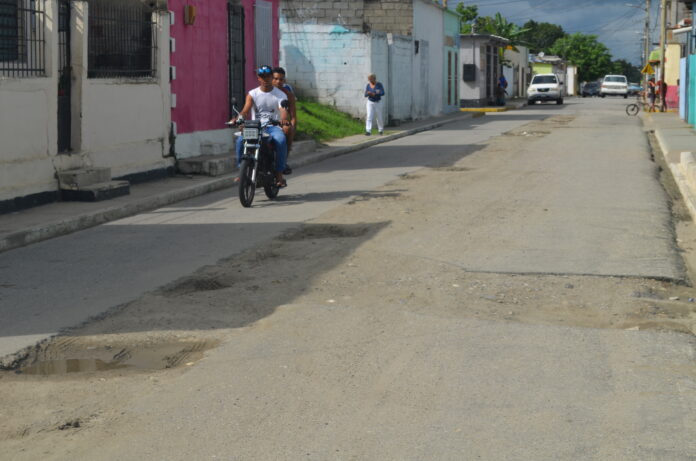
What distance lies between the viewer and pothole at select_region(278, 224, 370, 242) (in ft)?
36.0

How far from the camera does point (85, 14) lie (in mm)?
14453

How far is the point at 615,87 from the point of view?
87188 mm

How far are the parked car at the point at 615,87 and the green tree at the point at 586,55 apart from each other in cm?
5057

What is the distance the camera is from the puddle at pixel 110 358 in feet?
20.3

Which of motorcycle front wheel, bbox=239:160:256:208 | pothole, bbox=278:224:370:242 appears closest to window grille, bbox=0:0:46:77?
motorcycle front wheel, bbox=239:160:256:208

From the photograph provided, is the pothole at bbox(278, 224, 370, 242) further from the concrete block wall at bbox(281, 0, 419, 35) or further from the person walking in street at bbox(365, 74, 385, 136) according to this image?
the concrete block wall at bbox(281, 0, 419, 35)

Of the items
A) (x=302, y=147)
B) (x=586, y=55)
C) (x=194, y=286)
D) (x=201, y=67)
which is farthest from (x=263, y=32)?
(x=586, y=55)

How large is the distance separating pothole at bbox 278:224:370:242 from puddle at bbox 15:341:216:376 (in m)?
4.27

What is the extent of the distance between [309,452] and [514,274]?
4.50m

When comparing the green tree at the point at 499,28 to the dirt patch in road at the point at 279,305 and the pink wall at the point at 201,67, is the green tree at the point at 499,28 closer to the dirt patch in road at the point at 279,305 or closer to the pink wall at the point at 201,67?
the pink wall at the point at 201,67

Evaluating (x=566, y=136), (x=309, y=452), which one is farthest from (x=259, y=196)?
(x=566, y=136)

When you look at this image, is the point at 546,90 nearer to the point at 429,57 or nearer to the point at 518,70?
the point at 429,57

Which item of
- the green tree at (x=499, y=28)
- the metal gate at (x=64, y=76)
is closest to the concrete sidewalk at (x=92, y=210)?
the metal gate at (x=64, y=76)

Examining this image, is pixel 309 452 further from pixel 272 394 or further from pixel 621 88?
pixel 621 88
